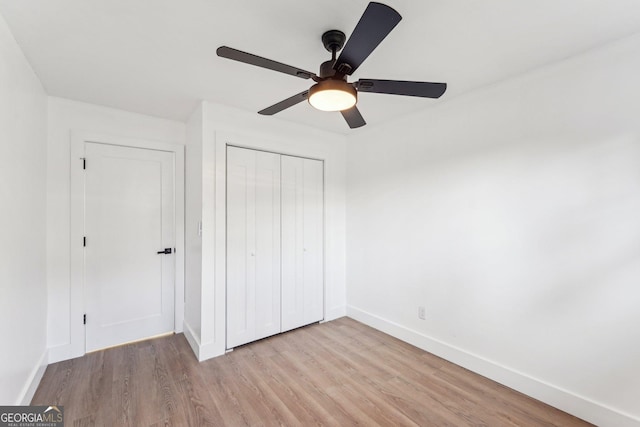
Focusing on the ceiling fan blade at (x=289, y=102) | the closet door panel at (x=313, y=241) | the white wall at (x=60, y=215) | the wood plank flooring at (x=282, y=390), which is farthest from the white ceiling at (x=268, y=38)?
the wood plank flooring at (x=282, y=390)

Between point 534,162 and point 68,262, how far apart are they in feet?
13.4

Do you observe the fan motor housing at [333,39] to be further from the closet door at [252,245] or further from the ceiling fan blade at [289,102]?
the closet door at [252,245]

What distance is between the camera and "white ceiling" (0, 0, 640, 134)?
4.78 feet

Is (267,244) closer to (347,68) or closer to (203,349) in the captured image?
(203,349)

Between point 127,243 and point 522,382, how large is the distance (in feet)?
12.4

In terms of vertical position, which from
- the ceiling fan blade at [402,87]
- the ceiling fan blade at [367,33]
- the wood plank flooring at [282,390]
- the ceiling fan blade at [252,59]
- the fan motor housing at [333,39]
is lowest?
the wood plank flooring at [282,390]

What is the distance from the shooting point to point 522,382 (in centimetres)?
211

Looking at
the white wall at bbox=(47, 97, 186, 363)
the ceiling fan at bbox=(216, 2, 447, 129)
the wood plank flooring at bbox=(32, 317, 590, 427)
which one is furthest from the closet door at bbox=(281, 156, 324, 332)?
the white wall at bbox=(47, 97, 186, 363)

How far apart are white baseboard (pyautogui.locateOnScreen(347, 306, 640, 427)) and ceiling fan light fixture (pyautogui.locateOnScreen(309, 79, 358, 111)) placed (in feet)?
Result: 7.75

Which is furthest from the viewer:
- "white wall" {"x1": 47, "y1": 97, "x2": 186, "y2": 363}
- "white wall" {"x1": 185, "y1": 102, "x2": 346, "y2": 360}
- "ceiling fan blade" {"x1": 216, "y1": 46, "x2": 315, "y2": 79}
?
"white wall" {"x1": 185, "y1": 102, "x2": 346, "y2": 360}

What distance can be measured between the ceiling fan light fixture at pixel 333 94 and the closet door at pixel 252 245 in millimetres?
1484

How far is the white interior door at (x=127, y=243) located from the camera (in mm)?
2701

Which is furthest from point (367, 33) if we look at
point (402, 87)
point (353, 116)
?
point (353, 116)

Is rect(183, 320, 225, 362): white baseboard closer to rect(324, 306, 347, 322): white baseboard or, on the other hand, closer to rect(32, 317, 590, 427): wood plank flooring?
rect(32, 317, 590, 427): wood plank flooring
